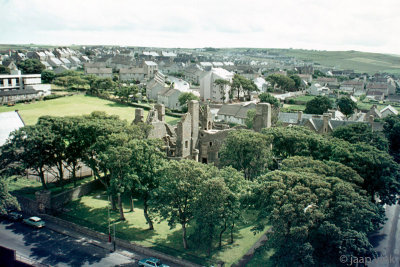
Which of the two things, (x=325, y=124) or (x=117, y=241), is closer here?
(x=117, y=241)

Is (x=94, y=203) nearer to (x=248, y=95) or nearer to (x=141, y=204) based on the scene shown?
(x=141, y=204)

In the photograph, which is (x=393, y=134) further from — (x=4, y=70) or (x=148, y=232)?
(x=4, y=70)

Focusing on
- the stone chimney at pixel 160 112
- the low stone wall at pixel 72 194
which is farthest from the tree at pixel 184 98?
the low stone wall at pixel 72 194

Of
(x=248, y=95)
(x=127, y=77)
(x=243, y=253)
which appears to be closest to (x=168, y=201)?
(x=243, y=253)

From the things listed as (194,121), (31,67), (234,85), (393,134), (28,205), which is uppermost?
(31,67)

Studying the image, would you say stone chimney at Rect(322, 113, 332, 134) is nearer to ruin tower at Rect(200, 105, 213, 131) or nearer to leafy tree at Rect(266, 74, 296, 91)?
ruin tower at Rect(200, 105, 213, 131)

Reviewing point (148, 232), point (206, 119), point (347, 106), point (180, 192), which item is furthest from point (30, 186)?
point (347, 106)

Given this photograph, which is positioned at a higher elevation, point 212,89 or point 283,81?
point 283,81
